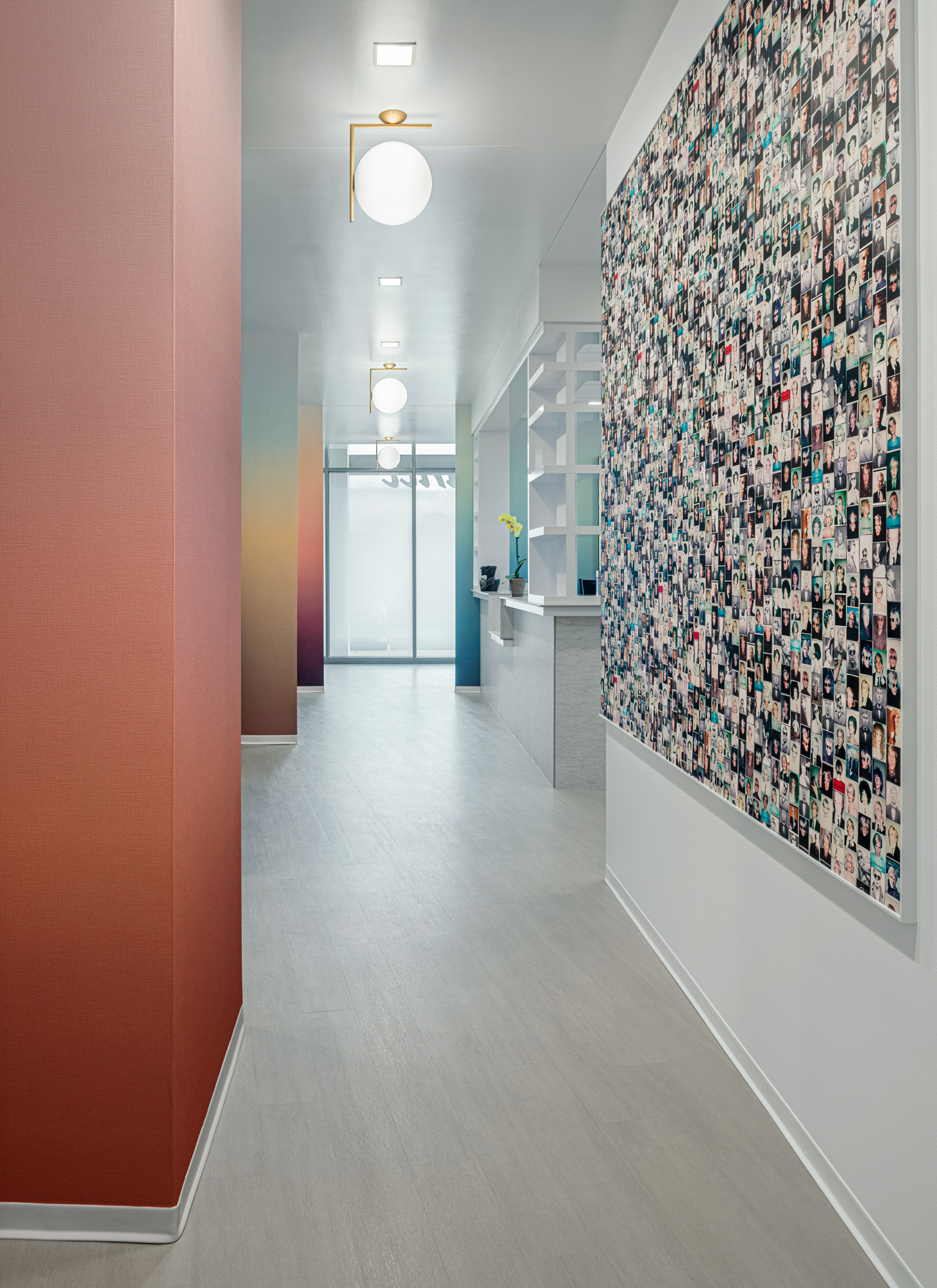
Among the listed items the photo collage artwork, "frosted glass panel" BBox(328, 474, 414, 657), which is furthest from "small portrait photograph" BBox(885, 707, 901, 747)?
"frosted glass panel" BBox(328, 474, 414, 657)

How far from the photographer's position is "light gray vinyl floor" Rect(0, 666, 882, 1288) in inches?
64.8

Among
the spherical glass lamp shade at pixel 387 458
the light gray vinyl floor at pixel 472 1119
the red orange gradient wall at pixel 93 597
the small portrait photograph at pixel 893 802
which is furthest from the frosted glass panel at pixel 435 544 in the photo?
the small portrait photograph at pixel 893 802

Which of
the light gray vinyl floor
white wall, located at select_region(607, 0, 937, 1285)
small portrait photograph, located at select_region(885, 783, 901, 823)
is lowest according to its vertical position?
the light gray vinyl floor

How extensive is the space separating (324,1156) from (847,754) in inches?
51.6

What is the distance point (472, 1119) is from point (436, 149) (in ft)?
11.3

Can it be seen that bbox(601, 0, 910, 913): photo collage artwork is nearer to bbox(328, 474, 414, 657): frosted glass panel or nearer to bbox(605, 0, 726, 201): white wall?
bbox(605, 0, 726, 201): white wall

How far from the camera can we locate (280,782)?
219 inches

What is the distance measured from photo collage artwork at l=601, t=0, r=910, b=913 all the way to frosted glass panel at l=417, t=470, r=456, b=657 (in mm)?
9465

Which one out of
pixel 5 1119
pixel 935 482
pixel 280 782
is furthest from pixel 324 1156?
pixel 280 782

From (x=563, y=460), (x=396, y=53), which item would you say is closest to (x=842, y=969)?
(x=396, y=53)

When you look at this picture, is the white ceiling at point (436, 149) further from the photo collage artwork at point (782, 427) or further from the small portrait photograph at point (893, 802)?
the small portrait photograph at point (893, 802)

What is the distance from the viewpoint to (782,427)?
1.93 meters

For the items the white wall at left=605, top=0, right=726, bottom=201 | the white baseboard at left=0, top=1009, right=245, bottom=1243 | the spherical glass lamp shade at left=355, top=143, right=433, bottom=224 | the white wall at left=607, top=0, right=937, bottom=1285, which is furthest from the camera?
the spherical glass lamp shade at left=355, top=143, right=433, bottom=224

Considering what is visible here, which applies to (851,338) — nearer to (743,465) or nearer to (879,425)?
(879,425)
